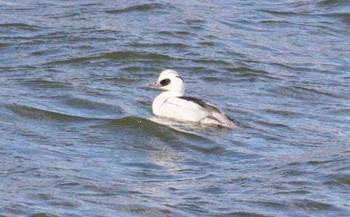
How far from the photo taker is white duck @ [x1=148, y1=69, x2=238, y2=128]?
16375 millimetres

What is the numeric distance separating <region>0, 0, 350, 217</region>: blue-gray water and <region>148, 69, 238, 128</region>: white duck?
0.22 meters

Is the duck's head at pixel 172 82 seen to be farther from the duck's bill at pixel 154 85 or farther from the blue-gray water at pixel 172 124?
the blue-gray water at pixel 172 124

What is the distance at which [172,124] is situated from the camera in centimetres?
1666

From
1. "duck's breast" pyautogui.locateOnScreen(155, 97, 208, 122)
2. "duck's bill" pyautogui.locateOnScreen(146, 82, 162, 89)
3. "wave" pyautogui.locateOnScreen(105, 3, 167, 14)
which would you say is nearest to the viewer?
"duck's breast" pyautogui.locateOnScreen(155, 97, 208, 122)

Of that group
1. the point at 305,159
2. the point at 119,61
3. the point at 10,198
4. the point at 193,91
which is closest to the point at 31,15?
the point at 119,61

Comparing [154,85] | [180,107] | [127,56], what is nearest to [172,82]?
[154,85]

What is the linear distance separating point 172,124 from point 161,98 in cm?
64

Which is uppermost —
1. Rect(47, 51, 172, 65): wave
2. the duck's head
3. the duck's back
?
Rect(47, 51, 172, 65): wave

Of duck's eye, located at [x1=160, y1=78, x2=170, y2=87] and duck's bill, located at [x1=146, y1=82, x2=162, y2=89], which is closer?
duck's eye, located at [x1=160, y1=78, x2=170, y2=87]

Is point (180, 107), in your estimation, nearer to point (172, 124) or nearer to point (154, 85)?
point (172, 124)

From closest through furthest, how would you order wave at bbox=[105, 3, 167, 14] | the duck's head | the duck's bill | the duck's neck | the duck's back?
the duck's back
the duck's neck
the duck's head
the duck's bill
wave at bbox=[105, 3, 167, 14]

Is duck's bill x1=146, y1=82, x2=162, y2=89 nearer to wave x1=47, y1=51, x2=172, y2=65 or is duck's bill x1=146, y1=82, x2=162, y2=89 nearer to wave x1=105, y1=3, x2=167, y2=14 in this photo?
wave x1=47, y1=51, x2=172, y2=65

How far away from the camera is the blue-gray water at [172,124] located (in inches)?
509

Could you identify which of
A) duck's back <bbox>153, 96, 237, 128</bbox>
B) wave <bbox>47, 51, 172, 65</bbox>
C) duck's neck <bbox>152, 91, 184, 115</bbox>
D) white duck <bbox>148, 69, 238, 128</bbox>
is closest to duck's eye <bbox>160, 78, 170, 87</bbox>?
white duck <bbox>148, 69, 238, 128</bbox>
